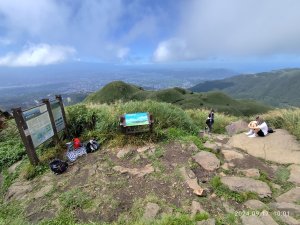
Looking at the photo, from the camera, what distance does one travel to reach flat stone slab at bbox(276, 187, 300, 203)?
446 cm

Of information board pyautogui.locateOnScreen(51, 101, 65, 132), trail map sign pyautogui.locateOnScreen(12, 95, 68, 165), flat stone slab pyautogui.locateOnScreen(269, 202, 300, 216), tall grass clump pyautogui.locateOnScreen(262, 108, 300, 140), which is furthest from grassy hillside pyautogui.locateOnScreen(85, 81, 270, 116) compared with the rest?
flat stone slab pyautogui.locateOnScreen(269, 202, 300, 216)

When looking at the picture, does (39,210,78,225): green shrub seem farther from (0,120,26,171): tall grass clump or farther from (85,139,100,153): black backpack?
(0,120,26,171): tall grass clump

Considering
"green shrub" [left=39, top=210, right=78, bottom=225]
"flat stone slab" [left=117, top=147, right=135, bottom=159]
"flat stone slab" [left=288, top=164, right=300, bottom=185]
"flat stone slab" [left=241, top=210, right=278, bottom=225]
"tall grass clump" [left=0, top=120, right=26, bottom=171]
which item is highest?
"flat stone slab" [left=241, top=210, right=278, bottom=225]

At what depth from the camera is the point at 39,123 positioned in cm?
682

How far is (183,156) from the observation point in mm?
6355

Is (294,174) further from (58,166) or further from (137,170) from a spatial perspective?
(58,166)

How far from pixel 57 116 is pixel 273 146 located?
22.7 ft

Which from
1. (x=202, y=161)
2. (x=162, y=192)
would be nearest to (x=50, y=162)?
(x=162, y=192)

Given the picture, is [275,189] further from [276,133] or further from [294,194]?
[276,133]

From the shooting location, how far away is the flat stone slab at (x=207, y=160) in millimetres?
5820

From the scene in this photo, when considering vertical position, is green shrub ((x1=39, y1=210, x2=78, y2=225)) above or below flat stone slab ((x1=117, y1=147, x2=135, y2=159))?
below

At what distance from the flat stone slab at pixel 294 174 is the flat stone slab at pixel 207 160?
163 cm

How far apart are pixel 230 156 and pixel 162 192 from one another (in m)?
2.43

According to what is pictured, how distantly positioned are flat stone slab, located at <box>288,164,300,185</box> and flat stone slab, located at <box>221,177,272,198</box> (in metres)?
0.80
